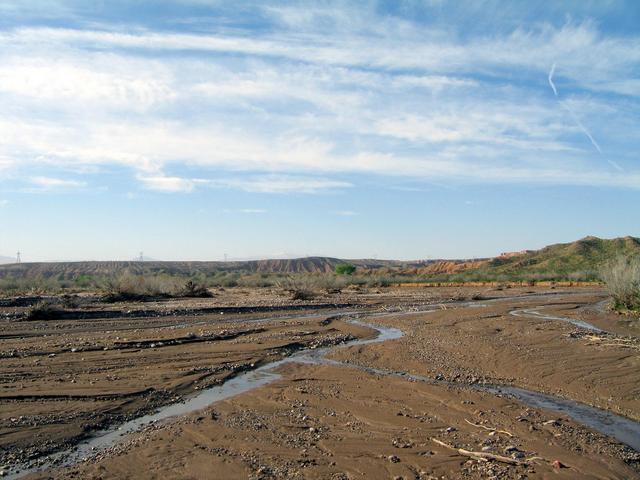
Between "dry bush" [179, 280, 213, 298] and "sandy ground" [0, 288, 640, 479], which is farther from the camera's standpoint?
"dry bush" [179, 280, 213, 298]

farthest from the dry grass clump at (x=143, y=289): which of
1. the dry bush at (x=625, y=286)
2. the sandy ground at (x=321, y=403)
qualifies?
the dry bush at (x=625, y=286)

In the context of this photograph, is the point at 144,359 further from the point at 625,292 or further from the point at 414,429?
the point at 625,292

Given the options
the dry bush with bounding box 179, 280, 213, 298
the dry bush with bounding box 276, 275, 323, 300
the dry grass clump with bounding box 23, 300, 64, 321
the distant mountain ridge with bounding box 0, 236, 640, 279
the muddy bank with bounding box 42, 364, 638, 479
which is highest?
the distant mountain ridge with bounding box 0, 236, 640, 279

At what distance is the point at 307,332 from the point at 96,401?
1000cm

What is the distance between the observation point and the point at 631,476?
668cm

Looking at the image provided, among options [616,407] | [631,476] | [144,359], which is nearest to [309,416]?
[631,476]

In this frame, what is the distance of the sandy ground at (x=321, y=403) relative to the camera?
22.7 feet

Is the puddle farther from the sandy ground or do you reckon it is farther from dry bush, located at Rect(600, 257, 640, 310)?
dry bush, located at Rect(600, 257, 640, 310)

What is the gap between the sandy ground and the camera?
6.91 metres

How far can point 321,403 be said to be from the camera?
9.71 m

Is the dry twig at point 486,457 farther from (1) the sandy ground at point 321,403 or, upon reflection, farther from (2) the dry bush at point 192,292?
(2) the dry bush at point 192,292

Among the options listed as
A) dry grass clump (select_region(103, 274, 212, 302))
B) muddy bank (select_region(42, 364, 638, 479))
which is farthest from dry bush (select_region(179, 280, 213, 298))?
muddy bank (select_region(42, 364, 638, 479))

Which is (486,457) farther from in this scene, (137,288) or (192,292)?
(192,292)

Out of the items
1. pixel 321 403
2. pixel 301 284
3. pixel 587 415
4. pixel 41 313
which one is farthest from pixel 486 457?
pixel 301 284
